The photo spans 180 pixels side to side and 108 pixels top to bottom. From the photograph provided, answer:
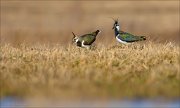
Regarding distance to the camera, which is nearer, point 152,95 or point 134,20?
point 152,95

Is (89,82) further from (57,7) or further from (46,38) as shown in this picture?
(57,7)

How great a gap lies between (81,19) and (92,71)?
19.1m

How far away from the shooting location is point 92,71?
1225cm

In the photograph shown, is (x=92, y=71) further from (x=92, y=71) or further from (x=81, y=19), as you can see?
(x=81, y=19)

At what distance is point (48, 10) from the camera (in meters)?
34.6

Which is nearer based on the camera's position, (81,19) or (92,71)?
(92,71)

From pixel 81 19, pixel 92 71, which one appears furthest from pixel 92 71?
pixel 81 19

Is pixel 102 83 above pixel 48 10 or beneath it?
beneath

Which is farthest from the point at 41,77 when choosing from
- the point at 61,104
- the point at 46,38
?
the point at 46,38

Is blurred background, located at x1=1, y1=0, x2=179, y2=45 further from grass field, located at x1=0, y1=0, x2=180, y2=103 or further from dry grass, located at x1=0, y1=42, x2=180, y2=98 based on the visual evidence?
dry grass, located at x1=0, y1=42, x2=180, y2=98

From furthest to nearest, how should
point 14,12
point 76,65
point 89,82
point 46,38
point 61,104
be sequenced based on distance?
point 14,12 < point 46,38 < point 76,65 < point 89,82 < point 61,104

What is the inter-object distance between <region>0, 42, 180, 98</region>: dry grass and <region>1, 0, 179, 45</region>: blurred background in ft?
28.1

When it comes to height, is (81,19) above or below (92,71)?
above

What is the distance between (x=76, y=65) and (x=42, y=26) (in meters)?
15.5
